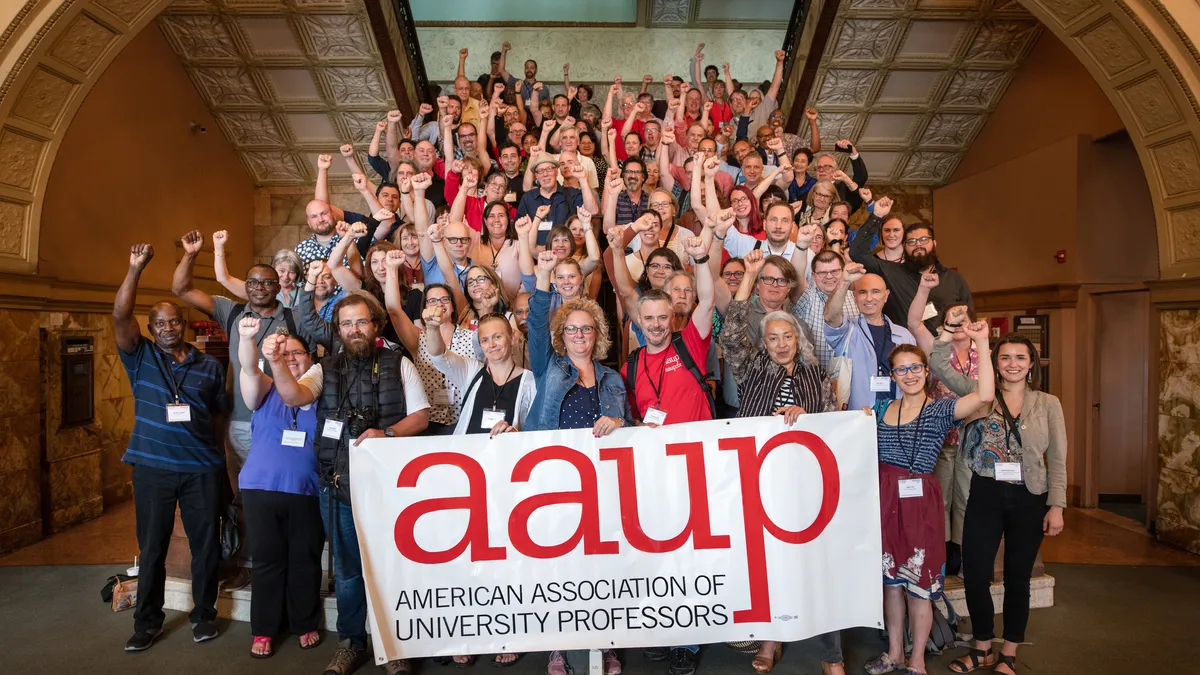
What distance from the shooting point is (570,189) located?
6359 millimetres

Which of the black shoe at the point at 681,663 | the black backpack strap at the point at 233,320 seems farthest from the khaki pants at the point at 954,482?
the black backpack strap at the point at 233,320

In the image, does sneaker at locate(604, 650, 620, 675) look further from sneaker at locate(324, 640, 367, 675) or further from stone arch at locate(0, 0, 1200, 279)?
stone arch at locate(0, 0, 1200, 279)

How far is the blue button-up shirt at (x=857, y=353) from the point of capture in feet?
12.7

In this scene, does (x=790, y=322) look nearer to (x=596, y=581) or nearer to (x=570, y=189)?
(x=596, y=581)

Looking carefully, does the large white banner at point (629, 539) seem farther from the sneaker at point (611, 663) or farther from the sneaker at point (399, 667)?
the sneaker at point (611, 663)

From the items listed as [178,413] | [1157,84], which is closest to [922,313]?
[1157,84]

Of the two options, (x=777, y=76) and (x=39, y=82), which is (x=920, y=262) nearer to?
(x=777, y=76)

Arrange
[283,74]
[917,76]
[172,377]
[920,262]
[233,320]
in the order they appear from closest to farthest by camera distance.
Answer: [172,377], [233,320], [920,262], [283,74], [917,76]

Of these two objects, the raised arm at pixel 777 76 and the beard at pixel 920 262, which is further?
the raised arm at pixel 777 76

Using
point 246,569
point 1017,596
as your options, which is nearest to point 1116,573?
point 1017,596

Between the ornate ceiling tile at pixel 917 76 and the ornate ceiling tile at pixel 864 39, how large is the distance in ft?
0.04

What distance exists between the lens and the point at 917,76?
9.45m

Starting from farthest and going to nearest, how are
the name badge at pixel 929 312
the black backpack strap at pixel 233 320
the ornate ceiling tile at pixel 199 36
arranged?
1. the ornate ceiling tile at pixel 199 36
2. the name badge at pixel 929 312
3. the black backpack strap at pixel 233 320

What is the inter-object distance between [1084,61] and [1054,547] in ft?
14.7
